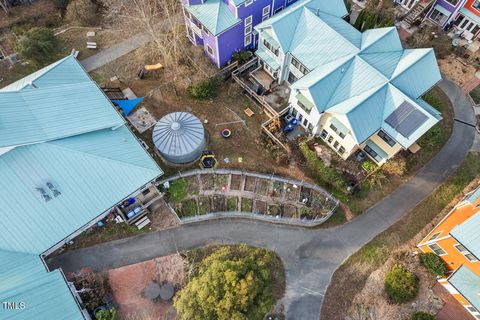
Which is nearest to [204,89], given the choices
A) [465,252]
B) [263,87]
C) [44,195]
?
[263,87]

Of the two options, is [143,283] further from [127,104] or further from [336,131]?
[336,131]

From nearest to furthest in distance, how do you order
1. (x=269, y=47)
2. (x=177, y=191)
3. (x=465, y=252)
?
(x=465, y=252)
(x=177, y=191)
(x=269, y=47)

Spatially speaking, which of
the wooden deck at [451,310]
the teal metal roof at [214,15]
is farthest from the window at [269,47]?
the wooden deck at [451,310]

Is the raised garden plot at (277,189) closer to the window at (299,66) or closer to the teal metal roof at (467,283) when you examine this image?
the window at (299,66)

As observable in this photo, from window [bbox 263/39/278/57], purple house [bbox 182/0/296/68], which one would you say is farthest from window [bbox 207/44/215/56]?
window [bbox 263/39/278/57]

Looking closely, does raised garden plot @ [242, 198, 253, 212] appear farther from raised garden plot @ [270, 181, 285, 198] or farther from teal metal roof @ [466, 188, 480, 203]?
teal metal roof @ [466, 188, 480, 203]

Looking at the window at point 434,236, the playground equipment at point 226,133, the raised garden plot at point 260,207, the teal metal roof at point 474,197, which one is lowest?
the raised garden plot at point 260,207
